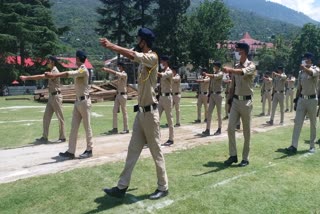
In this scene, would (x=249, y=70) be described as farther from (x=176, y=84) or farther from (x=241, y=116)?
(x=176, y=84)

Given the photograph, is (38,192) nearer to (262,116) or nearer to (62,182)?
(62,182)

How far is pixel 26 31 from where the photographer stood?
1427 inches

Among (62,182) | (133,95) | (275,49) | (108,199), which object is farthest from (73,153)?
(275,49)

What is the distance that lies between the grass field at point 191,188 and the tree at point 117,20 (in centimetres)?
3950

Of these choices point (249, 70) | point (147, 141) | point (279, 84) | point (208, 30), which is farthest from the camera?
point (208, 30)

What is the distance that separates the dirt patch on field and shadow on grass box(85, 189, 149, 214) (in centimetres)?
195

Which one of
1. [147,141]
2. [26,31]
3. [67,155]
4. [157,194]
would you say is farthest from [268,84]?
[26,31]

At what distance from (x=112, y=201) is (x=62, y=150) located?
4.28 meters

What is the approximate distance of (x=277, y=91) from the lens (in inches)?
611

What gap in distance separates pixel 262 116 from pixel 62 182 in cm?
1358

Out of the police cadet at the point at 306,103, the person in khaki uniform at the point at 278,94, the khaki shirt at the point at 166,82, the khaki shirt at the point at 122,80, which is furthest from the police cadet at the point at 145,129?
the person in khaki uniform at the point at 278,94

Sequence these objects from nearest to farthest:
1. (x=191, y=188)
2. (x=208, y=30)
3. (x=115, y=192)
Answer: (x=115, y=192) < (x=191, y=188) < (x=208, y=30)

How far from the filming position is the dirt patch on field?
25.8 ft

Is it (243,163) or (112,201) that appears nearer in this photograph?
(112,201)
